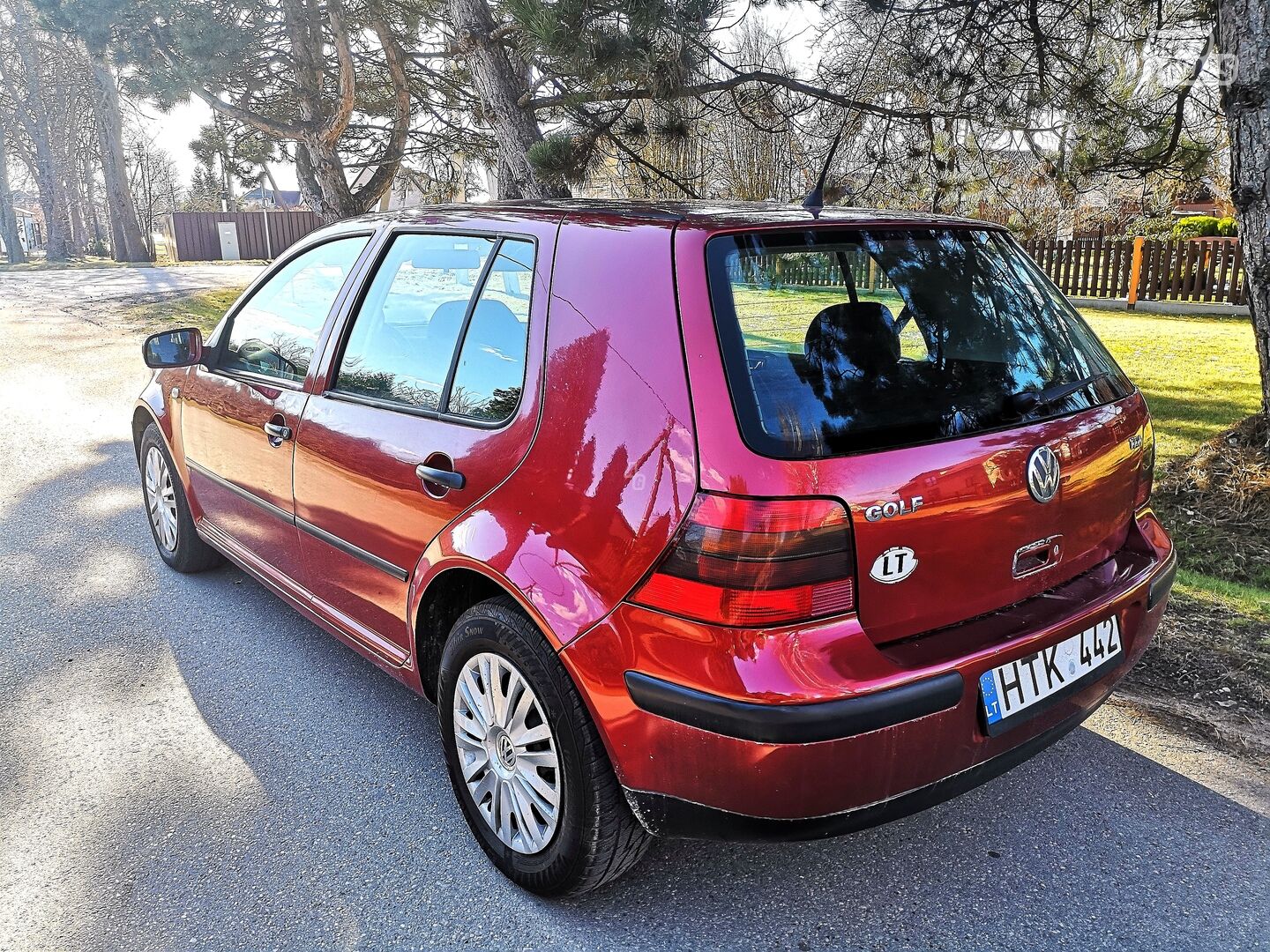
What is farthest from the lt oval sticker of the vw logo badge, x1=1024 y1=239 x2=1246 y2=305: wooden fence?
x1=1024 y1=239 x2=1246 y2=305: wooden fence

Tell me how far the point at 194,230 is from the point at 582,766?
44.0 metres

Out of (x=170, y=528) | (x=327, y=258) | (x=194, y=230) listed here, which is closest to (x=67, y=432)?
(x=170, y=528)

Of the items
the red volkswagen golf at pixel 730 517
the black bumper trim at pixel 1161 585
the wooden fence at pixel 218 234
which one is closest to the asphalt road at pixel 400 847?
the red volkswagen golf at pixel 730 517

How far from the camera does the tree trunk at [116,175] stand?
29.3 meters

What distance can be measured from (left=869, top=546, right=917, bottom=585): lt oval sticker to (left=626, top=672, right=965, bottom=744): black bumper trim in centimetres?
22

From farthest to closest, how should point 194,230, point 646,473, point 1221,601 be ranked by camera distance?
point 194,230, point 1221,601, point 646,473

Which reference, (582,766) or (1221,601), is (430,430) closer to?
(582,766)

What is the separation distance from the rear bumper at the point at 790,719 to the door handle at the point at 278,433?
1665 mm

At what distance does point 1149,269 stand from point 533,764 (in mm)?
17520

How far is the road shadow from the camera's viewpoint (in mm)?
2318

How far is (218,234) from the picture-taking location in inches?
1597

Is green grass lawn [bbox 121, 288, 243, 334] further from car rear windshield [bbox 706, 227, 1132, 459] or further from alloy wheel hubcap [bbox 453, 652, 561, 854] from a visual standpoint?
car rear windshield [bbox 706, 227, 1132, 459]

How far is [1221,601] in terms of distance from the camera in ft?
13.4

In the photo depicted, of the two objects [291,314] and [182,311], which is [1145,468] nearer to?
[291,314]
